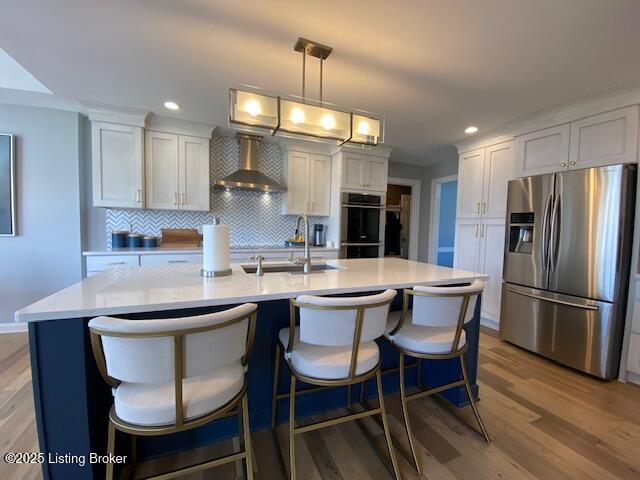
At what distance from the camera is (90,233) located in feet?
10.9

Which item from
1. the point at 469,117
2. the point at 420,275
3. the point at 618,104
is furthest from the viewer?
the point at 469,117

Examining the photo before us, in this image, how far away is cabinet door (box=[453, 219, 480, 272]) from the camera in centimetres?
360

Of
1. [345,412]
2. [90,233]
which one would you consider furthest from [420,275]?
[90,233]

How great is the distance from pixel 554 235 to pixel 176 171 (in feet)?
13.1

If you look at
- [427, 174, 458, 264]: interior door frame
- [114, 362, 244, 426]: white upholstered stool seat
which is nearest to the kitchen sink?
[114, 362, 244, 426]: white upholstered stool seat

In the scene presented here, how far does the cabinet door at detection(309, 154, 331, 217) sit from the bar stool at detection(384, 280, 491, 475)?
2530 millimetres

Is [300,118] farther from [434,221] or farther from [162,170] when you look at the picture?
[434,221]

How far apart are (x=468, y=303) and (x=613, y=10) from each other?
1678mm

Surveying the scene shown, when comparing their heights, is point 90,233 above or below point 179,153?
below

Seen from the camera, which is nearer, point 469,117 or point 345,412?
point 345,412

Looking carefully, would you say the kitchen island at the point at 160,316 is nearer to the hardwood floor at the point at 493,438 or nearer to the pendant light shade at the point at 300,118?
the hardwood floor at the point at 493,438

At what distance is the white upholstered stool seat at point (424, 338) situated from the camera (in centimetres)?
156

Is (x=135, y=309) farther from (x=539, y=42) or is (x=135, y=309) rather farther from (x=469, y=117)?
(x=469, y=117)

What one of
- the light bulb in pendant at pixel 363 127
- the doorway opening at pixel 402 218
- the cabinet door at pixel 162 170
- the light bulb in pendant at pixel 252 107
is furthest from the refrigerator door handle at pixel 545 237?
the cabinet door at pixel 162 170
